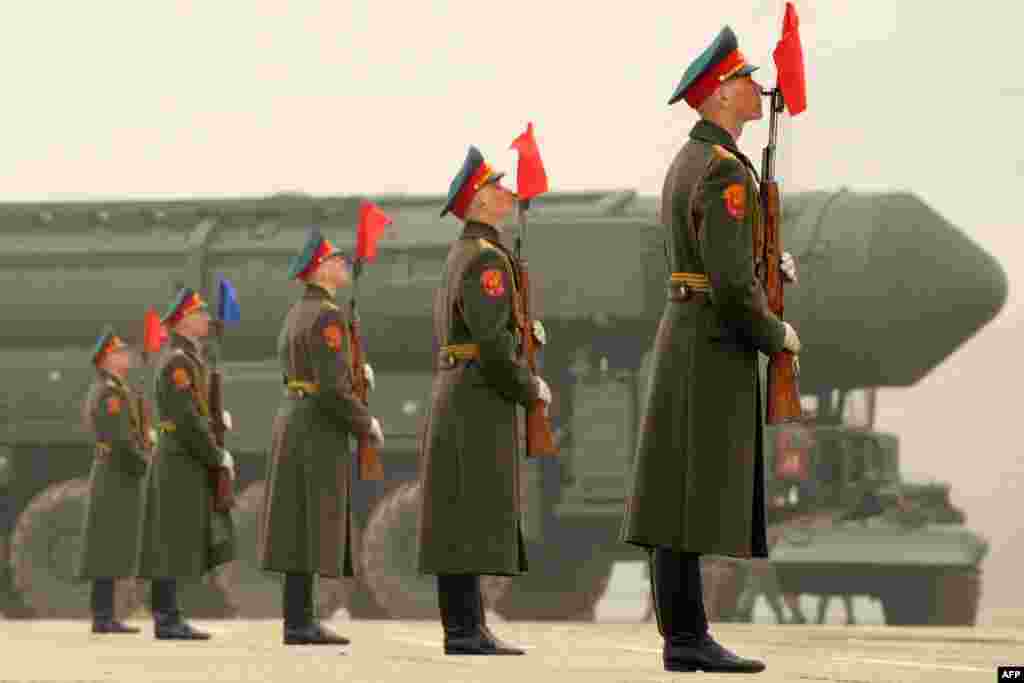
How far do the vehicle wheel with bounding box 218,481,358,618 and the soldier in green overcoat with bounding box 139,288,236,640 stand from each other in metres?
6.20

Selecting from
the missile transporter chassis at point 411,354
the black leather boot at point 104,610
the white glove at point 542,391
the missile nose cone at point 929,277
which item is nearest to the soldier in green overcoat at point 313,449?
the white glove at point 542,391

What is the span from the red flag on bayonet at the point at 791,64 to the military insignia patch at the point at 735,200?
22.2 inches

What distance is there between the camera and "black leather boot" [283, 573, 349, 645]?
35.6ft

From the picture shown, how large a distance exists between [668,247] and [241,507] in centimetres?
1142

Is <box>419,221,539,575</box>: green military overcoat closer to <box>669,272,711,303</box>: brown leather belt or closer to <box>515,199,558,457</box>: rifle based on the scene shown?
<box>515,199,558,457</box>: rifle

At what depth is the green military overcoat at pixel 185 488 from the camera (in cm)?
1230

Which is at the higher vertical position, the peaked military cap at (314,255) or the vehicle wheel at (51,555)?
the peaked military cap at (314,255)

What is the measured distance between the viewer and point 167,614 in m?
12.3

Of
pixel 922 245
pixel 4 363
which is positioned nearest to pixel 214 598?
pixel 4 363

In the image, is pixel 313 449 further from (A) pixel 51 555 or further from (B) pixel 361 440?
(A) pixel 51 555

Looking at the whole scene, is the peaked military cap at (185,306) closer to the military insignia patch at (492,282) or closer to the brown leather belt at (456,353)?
the brown leather belt at (456,353)

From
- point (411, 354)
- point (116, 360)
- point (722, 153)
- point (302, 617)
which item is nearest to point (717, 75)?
point (722, 153)

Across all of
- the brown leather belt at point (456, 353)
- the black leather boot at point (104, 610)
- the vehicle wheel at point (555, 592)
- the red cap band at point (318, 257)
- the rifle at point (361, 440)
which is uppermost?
the red cap band at point (318, 257)

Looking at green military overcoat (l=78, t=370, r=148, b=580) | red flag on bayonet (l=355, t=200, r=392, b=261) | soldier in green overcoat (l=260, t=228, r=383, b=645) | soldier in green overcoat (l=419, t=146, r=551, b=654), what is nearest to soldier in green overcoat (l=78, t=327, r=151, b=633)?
green military overcoat (l=78, t=370, r=148, b=580)
